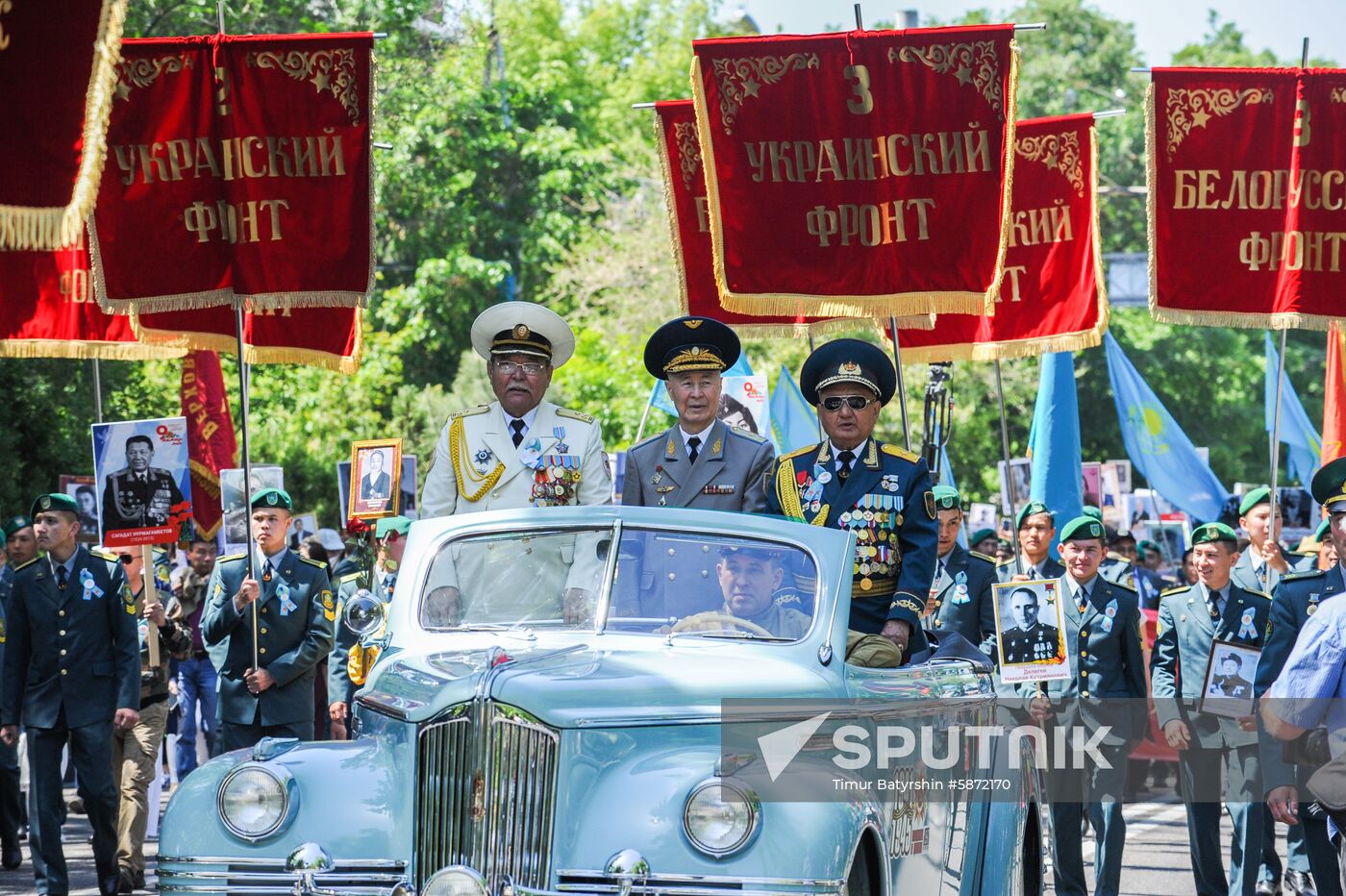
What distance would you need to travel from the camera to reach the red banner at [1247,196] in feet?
40.7

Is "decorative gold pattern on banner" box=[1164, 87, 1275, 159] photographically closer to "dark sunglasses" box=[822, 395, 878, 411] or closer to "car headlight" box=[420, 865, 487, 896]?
"dark sunglasses" box=[822, 395, 878, 411]

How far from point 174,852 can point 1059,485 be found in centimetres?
1040

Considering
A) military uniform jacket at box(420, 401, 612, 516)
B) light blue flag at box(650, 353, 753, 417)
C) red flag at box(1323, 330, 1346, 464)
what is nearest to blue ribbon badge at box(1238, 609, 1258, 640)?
military uniform jacket at box(420, 401, 612, 516)

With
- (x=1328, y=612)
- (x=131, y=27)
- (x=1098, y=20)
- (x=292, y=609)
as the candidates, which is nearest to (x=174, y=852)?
(x=1328, y=612)

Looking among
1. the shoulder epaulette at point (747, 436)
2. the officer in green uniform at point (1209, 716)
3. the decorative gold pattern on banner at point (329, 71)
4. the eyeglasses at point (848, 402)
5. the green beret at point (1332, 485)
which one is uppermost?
the decorative gold pattern on banner at point (329, 71)

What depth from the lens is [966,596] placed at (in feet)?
37.4

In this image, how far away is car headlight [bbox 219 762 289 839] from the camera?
Answer: 19.5 ft

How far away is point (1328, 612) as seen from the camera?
23.6ft

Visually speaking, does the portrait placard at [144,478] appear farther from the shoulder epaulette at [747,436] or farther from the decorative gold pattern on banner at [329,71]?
the shoulder epaulette at [747,436]

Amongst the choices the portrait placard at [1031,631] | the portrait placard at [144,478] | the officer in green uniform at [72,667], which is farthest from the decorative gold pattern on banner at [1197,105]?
the officer in green uniform at [72,667]

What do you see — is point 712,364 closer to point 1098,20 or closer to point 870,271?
point 870,271

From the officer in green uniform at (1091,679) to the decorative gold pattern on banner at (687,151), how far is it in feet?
13.4

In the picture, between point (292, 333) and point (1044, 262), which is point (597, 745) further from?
point (1044, 262)

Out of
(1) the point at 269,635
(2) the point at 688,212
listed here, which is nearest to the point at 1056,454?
(2) the point at 688,212
